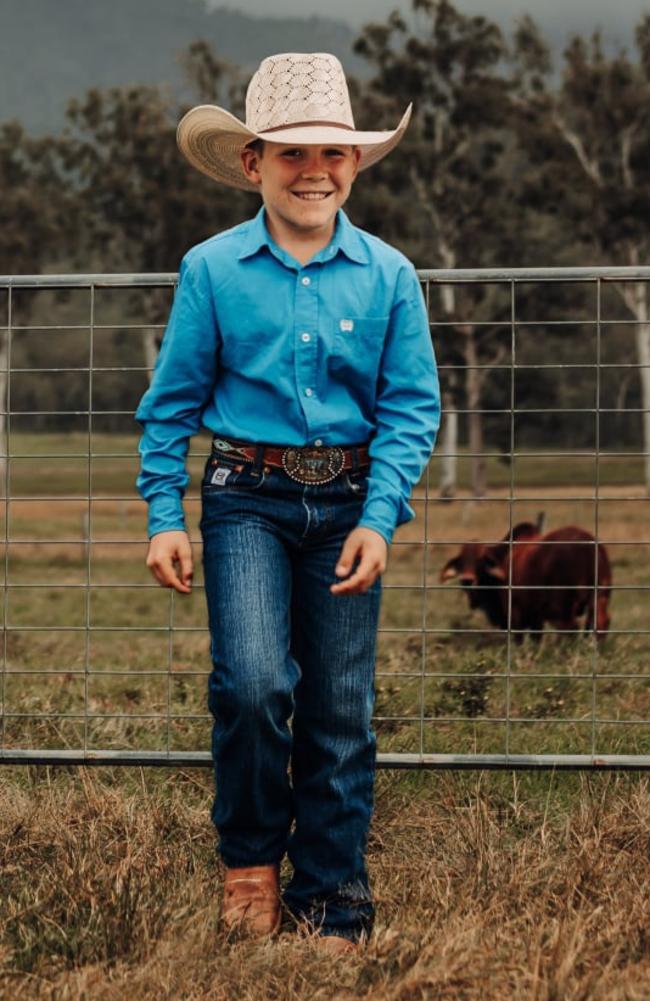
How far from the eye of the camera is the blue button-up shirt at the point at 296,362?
318 centimetres

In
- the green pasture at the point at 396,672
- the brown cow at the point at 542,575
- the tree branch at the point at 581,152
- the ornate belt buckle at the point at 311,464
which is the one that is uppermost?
the tree branch at the point at 581,152

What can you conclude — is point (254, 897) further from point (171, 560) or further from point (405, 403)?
point (405, 403)

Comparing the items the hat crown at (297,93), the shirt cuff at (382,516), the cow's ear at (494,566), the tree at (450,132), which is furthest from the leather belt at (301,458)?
the tree at (450,132)

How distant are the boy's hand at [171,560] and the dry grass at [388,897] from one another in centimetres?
66

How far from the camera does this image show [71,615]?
13414 mm

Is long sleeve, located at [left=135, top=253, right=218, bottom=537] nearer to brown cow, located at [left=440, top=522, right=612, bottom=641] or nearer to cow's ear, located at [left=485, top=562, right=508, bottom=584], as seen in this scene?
brown cow, located at [left=440, top=522, right=612, bottom=641]

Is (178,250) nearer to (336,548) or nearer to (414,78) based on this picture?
(414,78)

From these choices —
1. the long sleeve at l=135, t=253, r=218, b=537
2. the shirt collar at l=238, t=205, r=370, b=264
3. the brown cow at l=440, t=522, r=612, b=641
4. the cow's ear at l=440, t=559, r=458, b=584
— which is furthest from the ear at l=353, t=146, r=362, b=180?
the cow's ear at l=440, t=559, r=458, b=584

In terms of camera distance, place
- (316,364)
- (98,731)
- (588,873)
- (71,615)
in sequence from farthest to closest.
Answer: (71,615) → (98,731) → (588,873) → (316,364)

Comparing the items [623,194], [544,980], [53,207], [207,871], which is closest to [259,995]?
[544,980]

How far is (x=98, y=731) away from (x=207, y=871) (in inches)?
63.8

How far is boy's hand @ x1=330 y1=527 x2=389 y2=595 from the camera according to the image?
301 centimetres

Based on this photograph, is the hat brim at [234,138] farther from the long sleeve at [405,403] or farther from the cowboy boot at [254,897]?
the cowboy boot at [254,897]

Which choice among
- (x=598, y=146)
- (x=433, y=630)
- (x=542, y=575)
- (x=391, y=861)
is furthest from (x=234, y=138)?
(x=598, y=146)
